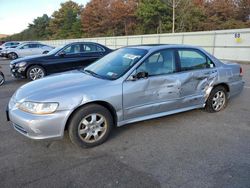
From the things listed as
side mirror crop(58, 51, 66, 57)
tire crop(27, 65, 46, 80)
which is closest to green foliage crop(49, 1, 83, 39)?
side mirror crop(58, 51, 66, 57)

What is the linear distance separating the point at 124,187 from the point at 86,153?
990 mm

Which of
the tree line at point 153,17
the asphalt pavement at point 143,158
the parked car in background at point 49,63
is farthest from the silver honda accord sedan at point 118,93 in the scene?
the tree line at point 153,17

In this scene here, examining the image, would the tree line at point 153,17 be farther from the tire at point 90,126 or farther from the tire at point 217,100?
the tire at point 90,126

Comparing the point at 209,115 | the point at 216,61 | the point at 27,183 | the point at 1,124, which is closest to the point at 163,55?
the point at 216,61

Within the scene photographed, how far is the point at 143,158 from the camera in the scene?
334cm

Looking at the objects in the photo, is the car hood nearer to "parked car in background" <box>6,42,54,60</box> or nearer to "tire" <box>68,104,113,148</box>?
"tire" <box>68,104,113,148</box>

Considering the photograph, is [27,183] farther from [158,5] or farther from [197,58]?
[158,5]

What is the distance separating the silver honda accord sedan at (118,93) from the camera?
11.0 ft

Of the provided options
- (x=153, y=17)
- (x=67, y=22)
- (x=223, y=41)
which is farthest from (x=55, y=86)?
(x=67, y=22)

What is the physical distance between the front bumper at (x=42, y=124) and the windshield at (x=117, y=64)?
3.54 ft

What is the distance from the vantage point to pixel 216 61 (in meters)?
5.11

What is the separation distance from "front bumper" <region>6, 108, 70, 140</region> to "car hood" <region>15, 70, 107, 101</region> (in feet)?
0.84

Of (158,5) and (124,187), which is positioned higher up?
(158,5)

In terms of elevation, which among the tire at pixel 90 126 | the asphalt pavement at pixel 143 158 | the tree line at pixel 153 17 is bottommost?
the asphalt pavement at pixel 143 158
